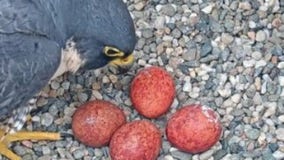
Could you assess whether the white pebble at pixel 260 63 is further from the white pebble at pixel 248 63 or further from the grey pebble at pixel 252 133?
the grey pebble at pixel 252 133

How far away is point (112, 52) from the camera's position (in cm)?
380

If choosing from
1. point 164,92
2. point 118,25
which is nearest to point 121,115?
point 164,92

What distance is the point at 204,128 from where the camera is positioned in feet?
12.7

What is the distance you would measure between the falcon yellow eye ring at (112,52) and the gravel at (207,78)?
44 cm

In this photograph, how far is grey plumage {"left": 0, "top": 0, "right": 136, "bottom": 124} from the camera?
140 inches

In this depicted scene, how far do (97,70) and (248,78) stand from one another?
0.71 m

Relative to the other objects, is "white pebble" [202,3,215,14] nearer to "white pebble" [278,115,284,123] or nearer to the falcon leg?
"white pebble" [278,115,284,123]

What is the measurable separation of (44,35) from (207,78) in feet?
3.23

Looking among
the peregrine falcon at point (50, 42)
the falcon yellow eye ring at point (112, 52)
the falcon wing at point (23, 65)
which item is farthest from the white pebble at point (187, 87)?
the falcon wing at point (23, 65)

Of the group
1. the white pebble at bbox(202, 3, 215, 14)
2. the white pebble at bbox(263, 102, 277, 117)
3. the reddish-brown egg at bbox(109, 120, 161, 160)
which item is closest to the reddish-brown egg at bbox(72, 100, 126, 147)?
the reddish-brown egg at bbox(109, 120, 161, 160)

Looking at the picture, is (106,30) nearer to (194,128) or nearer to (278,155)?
(194,128)

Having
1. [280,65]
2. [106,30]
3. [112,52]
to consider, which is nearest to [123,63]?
[112,52]

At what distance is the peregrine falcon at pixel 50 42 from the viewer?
11.7 ft

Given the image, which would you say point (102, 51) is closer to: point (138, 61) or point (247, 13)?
point (138, 61)
